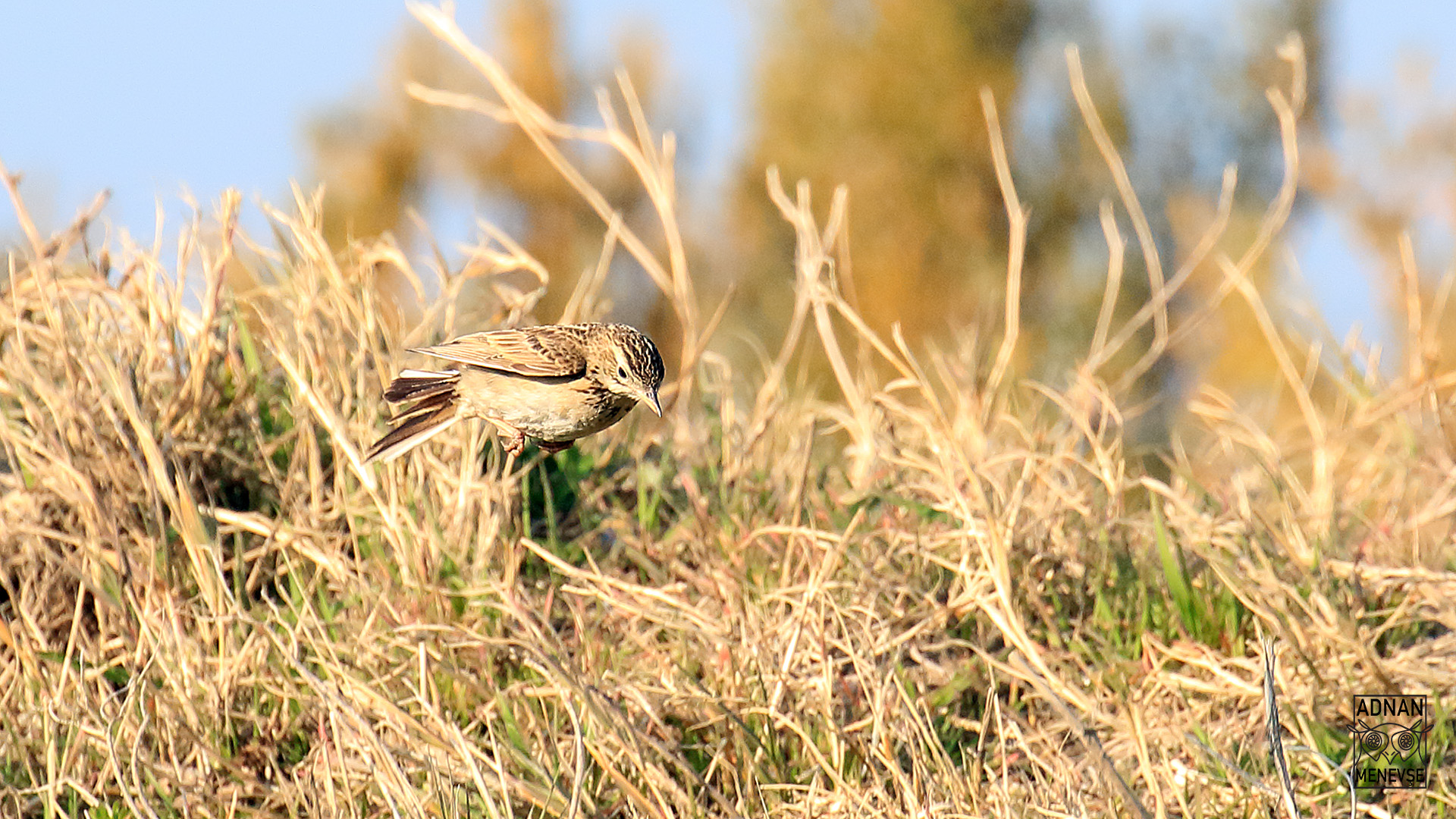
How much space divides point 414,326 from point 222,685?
1.92 metres

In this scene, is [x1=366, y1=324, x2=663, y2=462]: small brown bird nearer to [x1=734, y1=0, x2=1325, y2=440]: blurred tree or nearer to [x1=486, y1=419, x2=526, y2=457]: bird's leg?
[x1=486, y1=419, x2=526, y2=457]: bird's leg

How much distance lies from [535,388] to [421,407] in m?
0.23

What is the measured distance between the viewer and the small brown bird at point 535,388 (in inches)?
89.4

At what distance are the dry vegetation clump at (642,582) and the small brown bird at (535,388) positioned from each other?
1.30 metres

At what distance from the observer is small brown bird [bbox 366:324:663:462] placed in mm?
2270

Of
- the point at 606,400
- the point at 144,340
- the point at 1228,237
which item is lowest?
the point at 1228,237

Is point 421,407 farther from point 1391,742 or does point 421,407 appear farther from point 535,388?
point 1391,742

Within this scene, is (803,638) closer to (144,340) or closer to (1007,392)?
(1007,392)

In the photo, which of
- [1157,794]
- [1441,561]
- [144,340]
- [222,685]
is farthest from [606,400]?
[1441,561]

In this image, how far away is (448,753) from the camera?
4.04 m

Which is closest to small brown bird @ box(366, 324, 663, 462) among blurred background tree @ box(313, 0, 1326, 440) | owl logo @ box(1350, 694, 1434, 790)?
owl logo @ box(1350, 694, 1434, 790)

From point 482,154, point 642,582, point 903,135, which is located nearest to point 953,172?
point 903,135

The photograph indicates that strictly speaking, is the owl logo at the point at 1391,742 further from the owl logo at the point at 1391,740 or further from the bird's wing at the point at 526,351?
the bird's wing at the point at 526,351

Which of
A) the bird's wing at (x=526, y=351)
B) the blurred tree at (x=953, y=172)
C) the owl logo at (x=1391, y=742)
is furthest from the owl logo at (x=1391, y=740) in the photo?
the blurred tree at (x=953, y=172)
